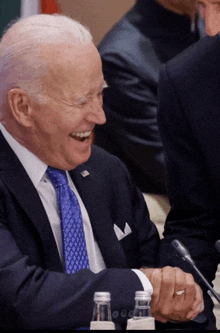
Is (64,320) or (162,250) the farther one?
(162,250)

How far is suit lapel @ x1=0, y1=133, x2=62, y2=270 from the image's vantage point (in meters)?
1.53

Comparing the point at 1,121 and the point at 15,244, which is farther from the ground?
the point at 1,121

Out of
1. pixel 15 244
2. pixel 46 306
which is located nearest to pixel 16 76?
pixel 15 244

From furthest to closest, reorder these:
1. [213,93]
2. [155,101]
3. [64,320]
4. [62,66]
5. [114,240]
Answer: [155,101], [213,93], [114,240], [62,66], [64,320]

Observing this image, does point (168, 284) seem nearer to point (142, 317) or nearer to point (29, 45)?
point (142, 317)

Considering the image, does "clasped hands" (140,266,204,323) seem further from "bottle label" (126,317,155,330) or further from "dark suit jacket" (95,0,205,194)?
"dark suit jacket" (95,0,205,194)

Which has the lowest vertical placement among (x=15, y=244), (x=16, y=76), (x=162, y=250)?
(x=162, y=250)

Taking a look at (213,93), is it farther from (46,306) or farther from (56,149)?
(46,306)

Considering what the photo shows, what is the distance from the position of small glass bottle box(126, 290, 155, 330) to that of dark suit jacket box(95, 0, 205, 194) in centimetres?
97

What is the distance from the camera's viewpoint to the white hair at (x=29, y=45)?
152 cm

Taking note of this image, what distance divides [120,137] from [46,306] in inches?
32.1

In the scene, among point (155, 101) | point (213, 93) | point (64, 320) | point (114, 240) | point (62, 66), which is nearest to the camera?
point (64, 320)

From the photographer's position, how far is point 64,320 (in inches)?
53.4

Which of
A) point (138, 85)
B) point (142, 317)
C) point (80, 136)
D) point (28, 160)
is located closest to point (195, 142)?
point (138, 85)
